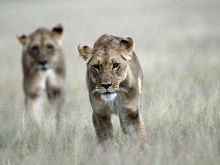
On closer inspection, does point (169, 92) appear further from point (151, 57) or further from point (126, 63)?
point (151, 57)

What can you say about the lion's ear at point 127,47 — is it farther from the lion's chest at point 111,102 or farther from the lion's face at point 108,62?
the lion's chest at point 111,102

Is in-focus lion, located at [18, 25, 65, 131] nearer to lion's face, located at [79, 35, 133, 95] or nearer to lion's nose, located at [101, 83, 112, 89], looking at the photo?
lion's face, located at [79, 35, 133, 95]

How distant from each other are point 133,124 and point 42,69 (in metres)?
3.26

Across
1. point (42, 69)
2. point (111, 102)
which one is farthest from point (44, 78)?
point (111, 102)

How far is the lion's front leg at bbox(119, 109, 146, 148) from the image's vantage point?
6.71 metres

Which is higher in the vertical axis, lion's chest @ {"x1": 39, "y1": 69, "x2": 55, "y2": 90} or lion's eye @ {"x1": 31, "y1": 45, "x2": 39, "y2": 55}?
lion's eye @ {"x1": 31, "y1": 45, "x2": 39, "y2": 55}

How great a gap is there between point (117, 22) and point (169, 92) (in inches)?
568

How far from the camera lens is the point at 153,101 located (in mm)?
8625

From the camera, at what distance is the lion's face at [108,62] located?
6.40 metres

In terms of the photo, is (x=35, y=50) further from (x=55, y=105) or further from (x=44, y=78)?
(x=55, y=105)

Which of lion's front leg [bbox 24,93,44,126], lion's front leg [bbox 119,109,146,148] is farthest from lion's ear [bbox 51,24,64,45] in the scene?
lion's front leg [bbox 119,109,146,148]

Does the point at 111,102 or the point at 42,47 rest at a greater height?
the point at 42,47


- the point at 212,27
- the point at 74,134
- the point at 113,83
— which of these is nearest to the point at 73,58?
the point at 212,27

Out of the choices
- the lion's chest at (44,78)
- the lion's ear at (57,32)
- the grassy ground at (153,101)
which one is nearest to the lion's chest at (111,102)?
the grassy ground at (153,101)
